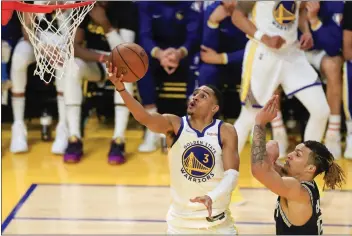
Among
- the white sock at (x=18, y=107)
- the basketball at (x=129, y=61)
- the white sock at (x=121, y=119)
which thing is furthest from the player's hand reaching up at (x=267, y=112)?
the white sock at (x=18, y=107)

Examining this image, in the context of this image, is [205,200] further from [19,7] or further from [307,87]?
[307,87]

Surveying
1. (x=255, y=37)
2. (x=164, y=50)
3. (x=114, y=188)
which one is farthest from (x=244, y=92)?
(x=114, y=188)

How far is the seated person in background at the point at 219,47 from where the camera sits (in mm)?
6312

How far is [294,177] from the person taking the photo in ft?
12.2

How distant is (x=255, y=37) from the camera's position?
5.79m

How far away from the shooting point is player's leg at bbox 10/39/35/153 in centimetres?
666

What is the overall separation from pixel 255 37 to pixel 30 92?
105 inches

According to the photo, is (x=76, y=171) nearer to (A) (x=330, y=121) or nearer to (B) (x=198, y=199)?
(A) (x=330, y=121)

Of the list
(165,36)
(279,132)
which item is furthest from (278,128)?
(165,36)

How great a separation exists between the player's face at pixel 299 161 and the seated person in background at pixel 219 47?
8.38ft

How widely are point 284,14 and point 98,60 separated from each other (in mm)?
1822

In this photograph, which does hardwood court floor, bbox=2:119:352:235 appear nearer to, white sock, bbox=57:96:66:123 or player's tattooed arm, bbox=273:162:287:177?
white sock, bbox=57:96:66:123

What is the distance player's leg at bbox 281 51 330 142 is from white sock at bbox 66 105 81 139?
203cm

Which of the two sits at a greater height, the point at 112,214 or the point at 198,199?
the point at 198,199
